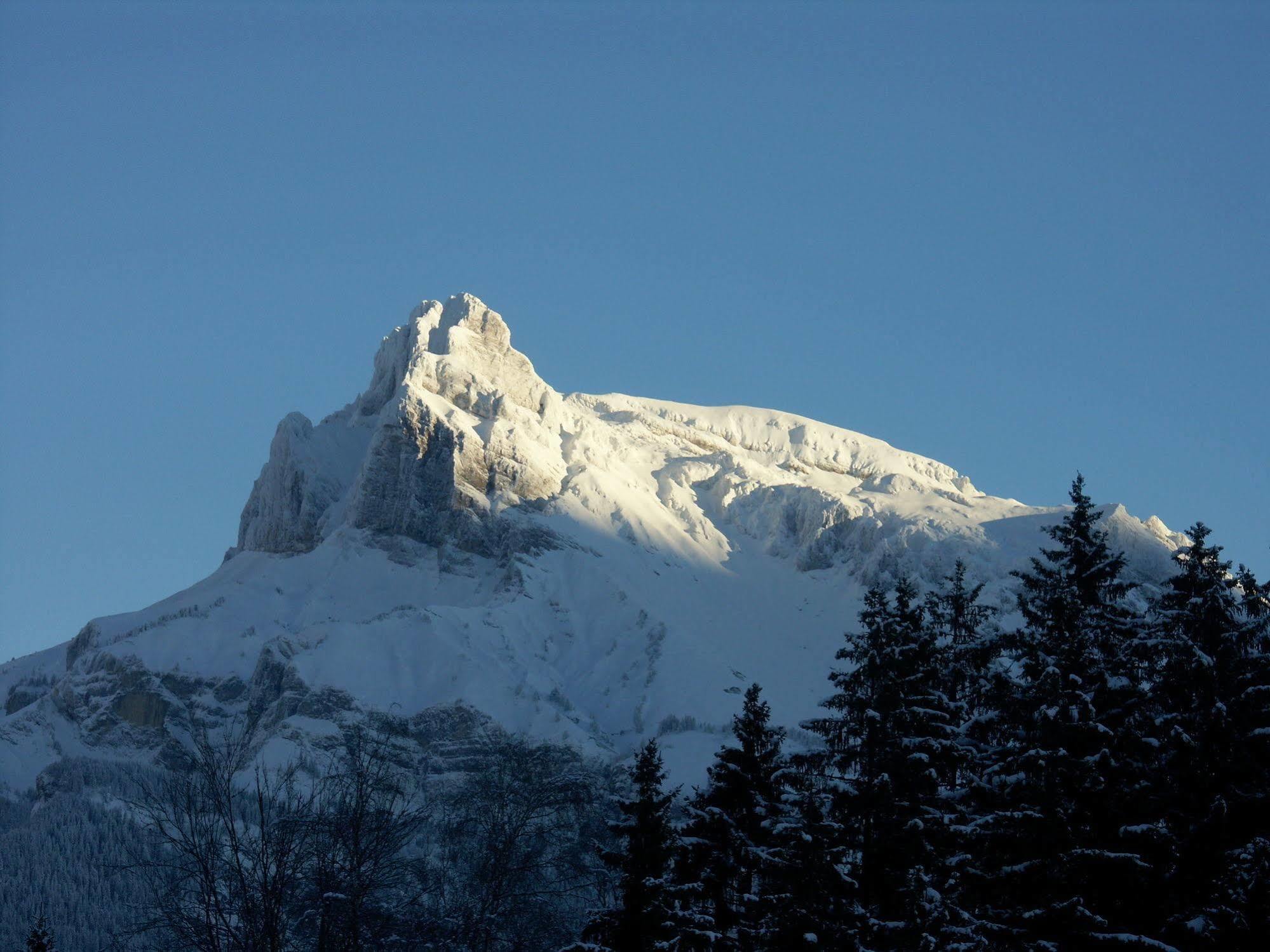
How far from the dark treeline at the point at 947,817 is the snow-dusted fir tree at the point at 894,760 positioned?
0.07m

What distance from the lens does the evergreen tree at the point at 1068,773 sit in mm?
39438

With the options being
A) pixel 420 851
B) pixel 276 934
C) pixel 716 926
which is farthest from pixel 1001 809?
pixel 420 851

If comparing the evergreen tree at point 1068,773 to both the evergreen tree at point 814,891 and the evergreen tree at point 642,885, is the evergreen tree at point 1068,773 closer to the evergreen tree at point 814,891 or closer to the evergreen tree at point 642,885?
the evergreen tree at point 814,891

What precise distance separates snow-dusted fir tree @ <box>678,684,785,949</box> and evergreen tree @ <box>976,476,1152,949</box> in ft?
20.8

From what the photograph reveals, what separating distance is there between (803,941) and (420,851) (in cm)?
10454

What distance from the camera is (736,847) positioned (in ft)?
151

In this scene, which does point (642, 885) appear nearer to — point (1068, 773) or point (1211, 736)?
point (1068, 773)

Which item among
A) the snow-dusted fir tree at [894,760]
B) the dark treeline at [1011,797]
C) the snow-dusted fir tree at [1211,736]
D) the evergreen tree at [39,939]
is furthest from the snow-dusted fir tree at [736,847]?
the evergreen tree at [39,939]

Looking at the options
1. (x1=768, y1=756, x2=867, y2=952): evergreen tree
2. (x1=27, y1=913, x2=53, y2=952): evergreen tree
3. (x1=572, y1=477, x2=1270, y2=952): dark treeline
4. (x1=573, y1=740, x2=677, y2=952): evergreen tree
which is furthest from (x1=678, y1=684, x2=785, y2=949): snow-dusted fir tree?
(x1=27, y1=913, x2=53, y2=952): evergreen tree

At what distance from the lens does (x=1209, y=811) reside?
130 ft

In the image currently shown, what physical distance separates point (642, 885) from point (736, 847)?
302 cm

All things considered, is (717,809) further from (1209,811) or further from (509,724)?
(509,724)

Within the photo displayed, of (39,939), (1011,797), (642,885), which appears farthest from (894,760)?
(39,939)

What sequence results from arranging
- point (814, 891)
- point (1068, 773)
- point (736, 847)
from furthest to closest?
point (736, 847) → point (814, 891) → point (1068, 773)
